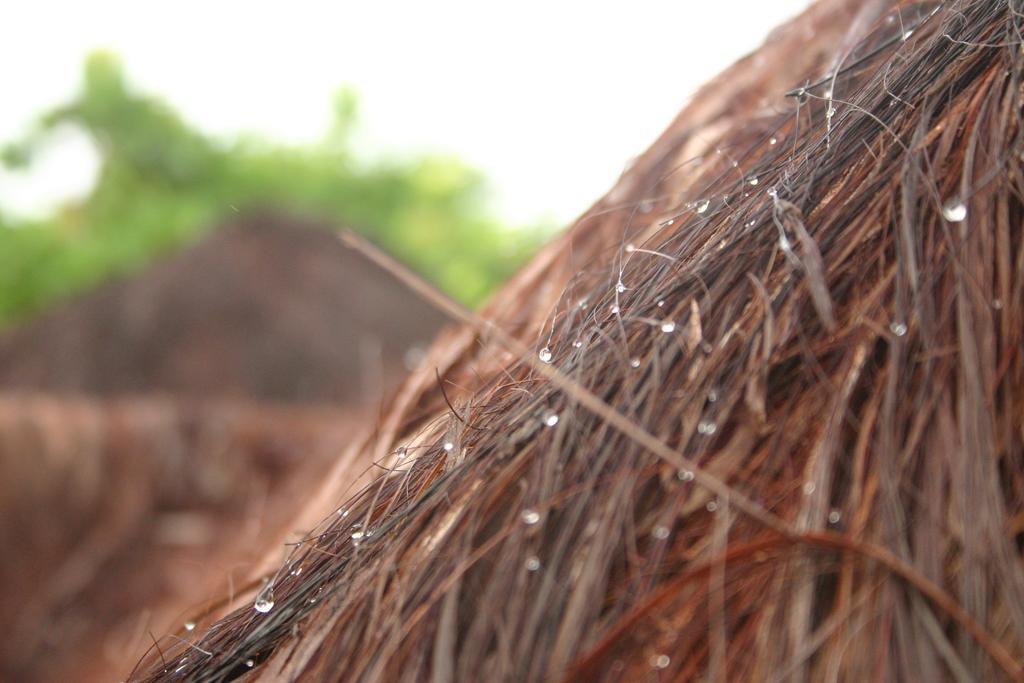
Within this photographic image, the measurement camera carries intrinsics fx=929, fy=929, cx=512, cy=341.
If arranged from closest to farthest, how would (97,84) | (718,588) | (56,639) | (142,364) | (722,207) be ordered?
1. (718,588)
2. (722,207)
3. (56,639)
4. (142,364)
5. (97,84)

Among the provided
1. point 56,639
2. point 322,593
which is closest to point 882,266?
point 322,593

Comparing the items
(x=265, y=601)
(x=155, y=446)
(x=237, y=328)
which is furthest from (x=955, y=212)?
(x=237, y=328)

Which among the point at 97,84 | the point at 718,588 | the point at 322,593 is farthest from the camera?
the point at 97,84

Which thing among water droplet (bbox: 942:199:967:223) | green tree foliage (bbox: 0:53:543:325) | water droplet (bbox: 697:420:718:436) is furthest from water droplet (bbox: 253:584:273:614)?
green tree foliage (bbox: 0:53:543:325)

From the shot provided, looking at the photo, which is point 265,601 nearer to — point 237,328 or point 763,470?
point 763,470

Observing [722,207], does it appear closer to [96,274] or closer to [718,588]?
[718,588]

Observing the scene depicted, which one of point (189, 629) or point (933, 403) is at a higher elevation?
point (189, 629)
